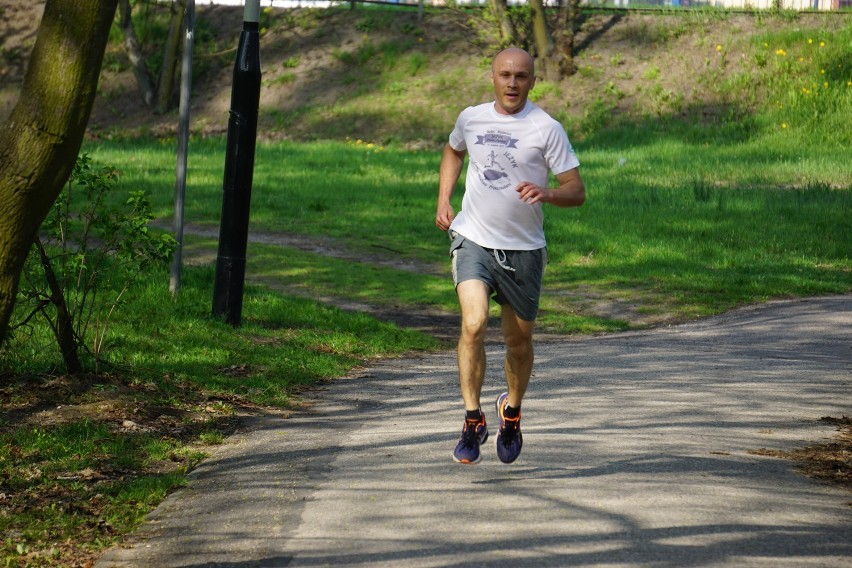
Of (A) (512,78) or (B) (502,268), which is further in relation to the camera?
(B) (502,268)

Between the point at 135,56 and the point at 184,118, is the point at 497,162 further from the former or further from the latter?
the point at 135,56

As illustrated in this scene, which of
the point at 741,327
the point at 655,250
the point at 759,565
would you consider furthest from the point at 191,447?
the point at 655,250

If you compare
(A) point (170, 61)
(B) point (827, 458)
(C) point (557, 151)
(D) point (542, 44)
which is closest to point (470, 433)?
(C) point (557, 151)

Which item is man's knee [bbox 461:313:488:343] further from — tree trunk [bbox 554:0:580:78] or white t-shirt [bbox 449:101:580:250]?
tree trunk [bbox 554:0:580:78]

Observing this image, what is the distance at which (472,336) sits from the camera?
678 cm

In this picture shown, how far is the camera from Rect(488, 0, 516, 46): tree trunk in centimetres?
3056

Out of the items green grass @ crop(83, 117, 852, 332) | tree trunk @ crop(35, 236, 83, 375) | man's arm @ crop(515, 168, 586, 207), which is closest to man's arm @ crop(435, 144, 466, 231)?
man's arm @ crop(515, 168, 586, 207)

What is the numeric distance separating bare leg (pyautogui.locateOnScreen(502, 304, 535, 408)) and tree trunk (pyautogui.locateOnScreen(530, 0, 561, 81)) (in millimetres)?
24941

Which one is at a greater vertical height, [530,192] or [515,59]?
[515,59]

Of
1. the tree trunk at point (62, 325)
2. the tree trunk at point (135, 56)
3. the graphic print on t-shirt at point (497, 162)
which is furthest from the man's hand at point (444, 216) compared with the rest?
the tree trunk at point (135, 56)

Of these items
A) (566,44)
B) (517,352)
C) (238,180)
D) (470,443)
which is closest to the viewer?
(470,443)

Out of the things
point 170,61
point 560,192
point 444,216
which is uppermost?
point 170,61

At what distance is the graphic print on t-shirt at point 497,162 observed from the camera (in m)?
6.64

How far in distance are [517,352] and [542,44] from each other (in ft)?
83.6
